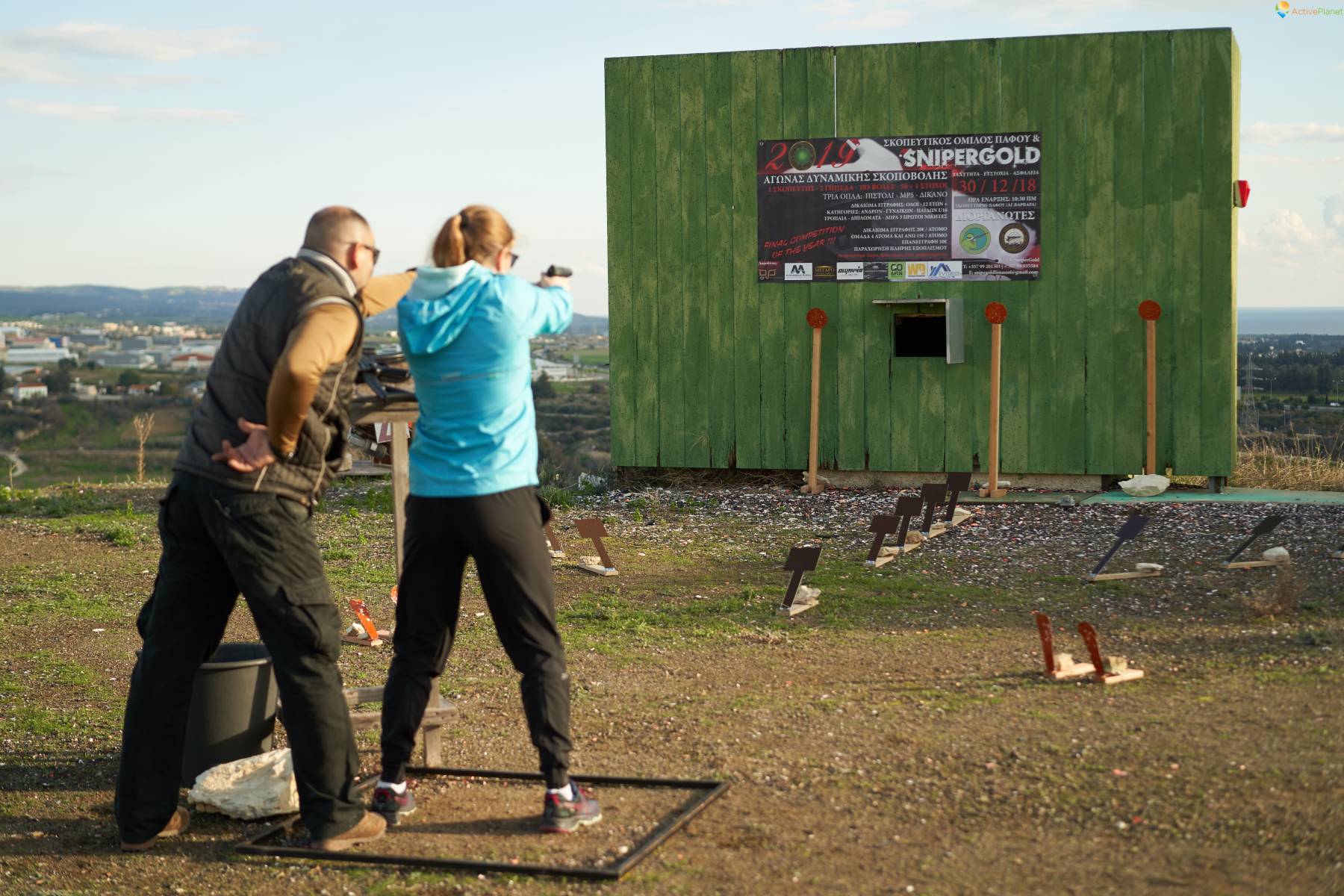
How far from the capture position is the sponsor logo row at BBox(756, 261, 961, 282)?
39.7ft

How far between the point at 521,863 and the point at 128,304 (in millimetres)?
134543

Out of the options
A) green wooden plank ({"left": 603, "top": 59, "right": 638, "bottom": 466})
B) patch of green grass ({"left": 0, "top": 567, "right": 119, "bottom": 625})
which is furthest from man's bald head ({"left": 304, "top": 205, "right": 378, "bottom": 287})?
green wooden plank ({"left": 603, "top": 59, "right": 638, "bottom": 466})

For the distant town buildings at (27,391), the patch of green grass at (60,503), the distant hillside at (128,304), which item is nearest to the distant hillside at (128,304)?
the distant hillside at (128,304)

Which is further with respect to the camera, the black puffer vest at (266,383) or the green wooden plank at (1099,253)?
the green wooden plank at (1099,253)

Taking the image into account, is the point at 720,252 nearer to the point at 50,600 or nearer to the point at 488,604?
the point at 50,600

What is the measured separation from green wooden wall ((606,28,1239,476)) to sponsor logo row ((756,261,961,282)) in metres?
0.10

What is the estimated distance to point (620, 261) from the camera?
43.1ft

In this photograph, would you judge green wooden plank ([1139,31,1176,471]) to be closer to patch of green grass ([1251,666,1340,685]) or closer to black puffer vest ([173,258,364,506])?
patch of green grass ([1251,666,1340,685])

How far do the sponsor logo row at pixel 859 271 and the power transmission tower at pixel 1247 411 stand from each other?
9.90 feet

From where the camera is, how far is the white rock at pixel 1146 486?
11422 mm

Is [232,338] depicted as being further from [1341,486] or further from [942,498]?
[1341,486]


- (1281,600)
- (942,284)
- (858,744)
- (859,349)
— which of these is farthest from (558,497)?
(858,744)

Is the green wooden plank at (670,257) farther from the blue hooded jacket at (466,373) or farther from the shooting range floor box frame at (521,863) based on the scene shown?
the blue hooded jacket at (466,373)

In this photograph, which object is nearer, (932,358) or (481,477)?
(481,477)
